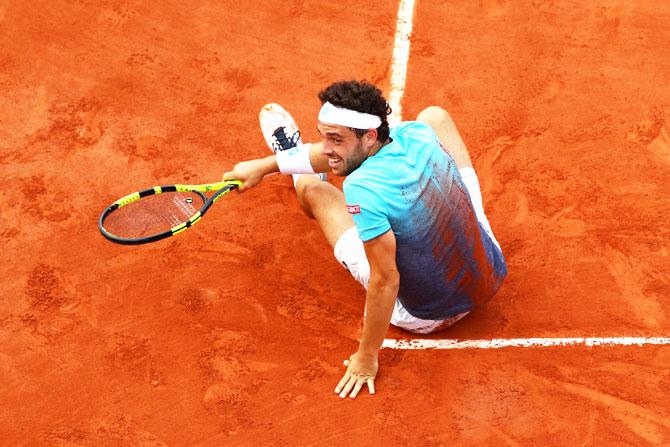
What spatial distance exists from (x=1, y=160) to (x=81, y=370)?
84.1 inches

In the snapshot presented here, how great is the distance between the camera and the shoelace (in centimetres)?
691

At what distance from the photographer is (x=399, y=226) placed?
17.0 feet

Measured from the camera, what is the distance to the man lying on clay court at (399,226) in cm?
512

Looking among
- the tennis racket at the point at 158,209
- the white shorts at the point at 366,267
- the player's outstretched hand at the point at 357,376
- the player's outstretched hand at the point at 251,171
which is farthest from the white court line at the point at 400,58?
→ the player's outstretched hand at the point at 357,376

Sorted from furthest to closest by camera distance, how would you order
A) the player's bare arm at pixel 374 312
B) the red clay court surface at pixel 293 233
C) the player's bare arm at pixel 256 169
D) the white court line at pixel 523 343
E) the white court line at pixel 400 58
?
the white court line at pixel 400 58 < the player's bare arm at pixel 256 169 < the white court line at pixel 523 343 < the red clay court surface at pixel 293 233 < the player's bare arm at pixel 374 312

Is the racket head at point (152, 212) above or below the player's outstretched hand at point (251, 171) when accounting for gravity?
below

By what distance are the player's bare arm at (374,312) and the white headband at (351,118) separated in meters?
0.60

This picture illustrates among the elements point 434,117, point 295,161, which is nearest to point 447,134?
point 434,117

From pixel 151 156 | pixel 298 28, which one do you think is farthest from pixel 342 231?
pixel 298 28

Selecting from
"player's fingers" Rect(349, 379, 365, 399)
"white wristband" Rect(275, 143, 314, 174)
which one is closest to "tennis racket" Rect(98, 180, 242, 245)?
"white wristband" Rect(275, 143, 314, 174)

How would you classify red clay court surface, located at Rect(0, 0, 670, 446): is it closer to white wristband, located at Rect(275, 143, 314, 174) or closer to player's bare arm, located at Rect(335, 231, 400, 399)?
player's bare arm, located at Rect(335, 231, 400, 399)

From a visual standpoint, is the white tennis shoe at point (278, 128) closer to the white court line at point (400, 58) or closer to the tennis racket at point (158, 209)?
the white court line at point (400, 58)

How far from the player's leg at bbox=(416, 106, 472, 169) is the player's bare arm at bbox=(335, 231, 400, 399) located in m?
1.30

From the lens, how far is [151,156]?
7172 mm
